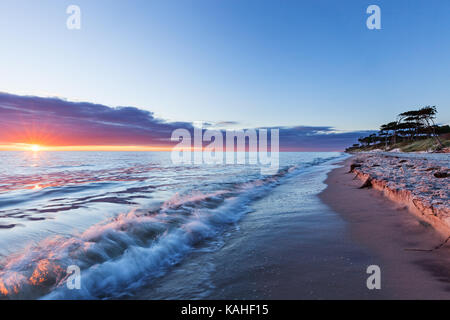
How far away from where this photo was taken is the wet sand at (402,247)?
234 centimetres

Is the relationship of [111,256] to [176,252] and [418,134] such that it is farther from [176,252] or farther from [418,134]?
[418,134]

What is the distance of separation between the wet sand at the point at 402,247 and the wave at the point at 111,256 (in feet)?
10.0

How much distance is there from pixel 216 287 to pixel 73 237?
3.86 m

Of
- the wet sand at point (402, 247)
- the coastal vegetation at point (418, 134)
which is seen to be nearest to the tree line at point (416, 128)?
the coastal vegetation at point (418, 134)

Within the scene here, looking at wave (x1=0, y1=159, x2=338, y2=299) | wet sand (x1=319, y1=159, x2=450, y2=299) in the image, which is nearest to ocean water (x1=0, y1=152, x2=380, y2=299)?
wave (x1=0, y1=159, x2=338, y2=299)

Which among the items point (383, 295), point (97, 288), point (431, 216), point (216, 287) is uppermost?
point (431, 216)

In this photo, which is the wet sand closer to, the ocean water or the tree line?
the ocean water

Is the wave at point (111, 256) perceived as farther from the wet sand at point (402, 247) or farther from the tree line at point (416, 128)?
the tree line at point (416, 128)

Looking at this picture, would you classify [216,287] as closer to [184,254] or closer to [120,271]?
[184,254]

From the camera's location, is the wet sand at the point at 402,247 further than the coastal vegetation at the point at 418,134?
No

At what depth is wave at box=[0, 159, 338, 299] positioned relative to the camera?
A: 2854 millimetres

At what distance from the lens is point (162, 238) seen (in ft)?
14.9

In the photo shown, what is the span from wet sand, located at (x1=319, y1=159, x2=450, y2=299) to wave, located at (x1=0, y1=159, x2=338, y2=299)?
10.0ft

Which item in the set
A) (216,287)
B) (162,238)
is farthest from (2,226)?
(216,287)
